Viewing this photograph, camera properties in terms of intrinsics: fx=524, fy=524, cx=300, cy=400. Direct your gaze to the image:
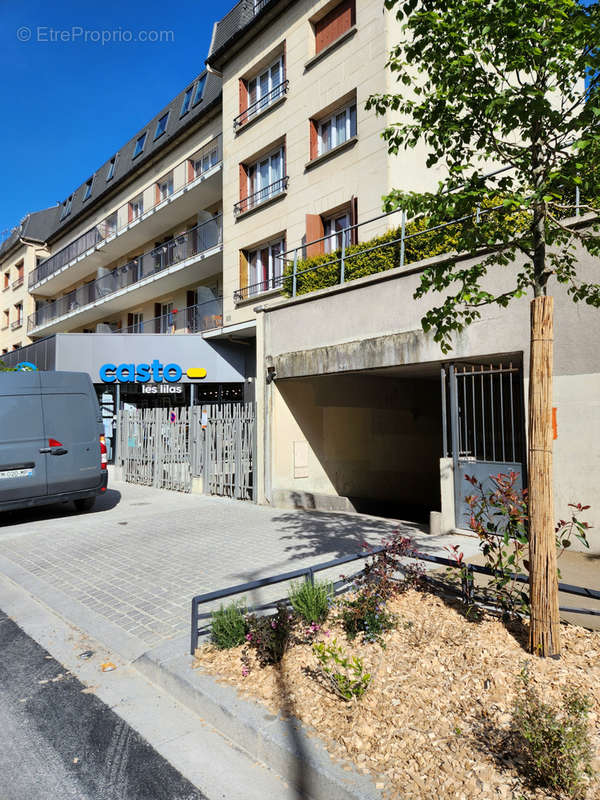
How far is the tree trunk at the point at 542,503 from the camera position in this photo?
3201mm

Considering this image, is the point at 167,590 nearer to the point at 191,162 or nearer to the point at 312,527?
the point at 312,527

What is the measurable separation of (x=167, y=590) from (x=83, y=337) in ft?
49.4

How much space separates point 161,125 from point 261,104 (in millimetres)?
9258

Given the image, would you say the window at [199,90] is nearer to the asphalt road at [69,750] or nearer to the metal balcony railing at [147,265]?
the metal balcony railing at [147,265]

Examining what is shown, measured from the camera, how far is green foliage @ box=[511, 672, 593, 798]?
2.12 m

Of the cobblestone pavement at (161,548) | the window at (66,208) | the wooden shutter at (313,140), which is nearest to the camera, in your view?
the cobblestone pavement at (161,548)

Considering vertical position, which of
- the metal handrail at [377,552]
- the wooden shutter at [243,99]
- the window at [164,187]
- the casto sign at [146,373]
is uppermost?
the wooden shutter at [243,99]

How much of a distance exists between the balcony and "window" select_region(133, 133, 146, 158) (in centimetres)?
272

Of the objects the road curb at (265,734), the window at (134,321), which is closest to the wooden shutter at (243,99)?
the window at (134,321)

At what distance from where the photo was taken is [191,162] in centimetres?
2098

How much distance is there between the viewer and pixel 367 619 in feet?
11.8

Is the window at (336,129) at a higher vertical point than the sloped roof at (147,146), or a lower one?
lower

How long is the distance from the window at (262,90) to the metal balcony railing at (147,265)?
11.8ft

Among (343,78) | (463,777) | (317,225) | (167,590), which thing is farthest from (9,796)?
(343,78)
